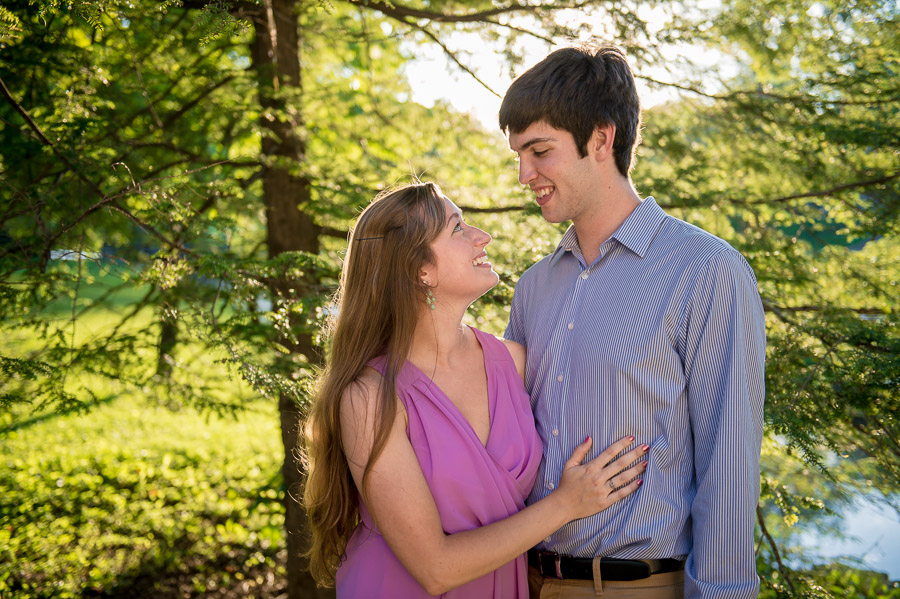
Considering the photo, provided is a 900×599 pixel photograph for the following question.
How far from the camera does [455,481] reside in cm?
217

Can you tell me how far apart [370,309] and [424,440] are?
0.50m

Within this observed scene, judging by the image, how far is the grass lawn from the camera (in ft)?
19.2

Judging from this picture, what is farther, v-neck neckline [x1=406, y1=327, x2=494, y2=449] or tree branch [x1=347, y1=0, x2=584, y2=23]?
tree branch [x1=347, y1=0, x2=584, y2=23]

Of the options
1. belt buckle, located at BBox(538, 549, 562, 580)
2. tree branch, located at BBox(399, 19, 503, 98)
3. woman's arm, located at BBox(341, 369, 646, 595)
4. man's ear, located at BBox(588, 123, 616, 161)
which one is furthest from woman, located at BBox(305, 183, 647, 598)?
tree branch, located at BBox(399, 19, 503, 98)

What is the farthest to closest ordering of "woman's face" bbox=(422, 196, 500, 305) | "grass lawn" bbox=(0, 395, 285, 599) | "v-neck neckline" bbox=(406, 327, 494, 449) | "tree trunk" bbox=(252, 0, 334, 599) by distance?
1. "grass lawn" bbox=(0, 395, 285, 599)
2. "tree trunk" bbox=(252, 0, 334, 599)
3. "woman's face" bbox=(422, 196, 500, 305)
4. "v-neck neckline" bbox=(406, 327, 494, 449)

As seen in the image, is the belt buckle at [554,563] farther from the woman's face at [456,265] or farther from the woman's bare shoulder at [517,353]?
the woman's face at [456,265]

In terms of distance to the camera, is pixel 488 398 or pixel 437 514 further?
pixel 488 398

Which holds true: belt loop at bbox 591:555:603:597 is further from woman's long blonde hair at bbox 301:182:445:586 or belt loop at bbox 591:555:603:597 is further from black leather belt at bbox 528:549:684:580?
woman's long blonde hair at bbox 301:182:445:586

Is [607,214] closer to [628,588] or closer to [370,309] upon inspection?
[370,309]

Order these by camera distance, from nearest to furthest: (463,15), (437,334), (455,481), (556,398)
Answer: (455,481)
(556,398)
(437,334)
(463,15)

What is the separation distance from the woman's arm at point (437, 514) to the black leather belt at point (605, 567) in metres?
0.16

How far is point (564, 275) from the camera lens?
2.51 meters

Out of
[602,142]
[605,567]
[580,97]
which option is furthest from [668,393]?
[580,97]

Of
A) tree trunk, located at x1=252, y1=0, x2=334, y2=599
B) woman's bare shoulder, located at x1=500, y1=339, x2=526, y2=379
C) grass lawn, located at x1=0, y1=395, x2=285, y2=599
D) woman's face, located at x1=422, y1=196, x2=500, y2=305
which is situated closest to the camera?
woman's face, located at x1=422, y1=196, x2=500, y2=305
